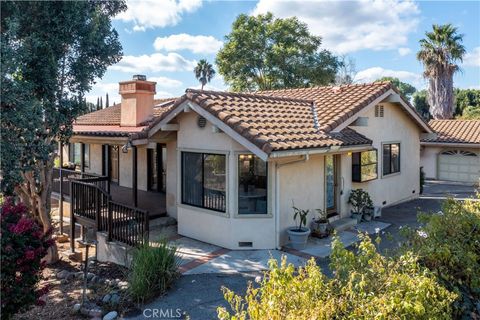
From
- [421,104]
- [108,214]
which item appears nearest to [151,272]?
[108,214]

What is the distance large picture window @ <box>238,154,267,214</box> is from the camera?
10.6 m

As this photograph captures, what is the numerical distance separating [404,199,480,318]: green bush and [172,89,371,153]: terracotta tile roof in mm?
4256

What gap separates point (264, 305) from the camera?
12.2ft

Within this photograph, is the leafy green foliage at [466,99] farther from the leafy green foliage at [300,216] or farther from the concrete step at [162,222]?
the concrete step at [162,222]

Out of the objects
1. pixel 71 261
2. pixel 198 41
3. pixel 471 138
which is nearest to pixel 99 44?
pixel 71 261

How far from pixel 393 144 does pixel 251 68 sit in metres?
19.8

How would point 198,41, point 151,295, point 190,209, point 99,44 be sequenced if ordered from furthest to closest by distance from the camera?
1. point 198,41
2. point 190,209
3. point 99,44
4. point 151,295

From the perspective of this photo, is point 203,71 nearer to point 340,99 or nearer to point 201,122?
point 340,99

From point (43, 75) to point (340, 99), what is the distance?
34.8ft

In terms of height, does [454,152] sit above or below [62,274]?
above

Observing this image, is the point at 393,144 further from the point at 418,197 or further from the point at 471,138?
the point at 471,138

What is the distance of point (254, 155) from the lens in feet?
34.7

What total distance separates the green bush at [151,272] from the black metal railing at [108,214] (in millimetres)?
1088

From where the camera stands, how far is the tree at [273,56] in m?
33.2
